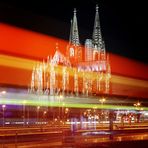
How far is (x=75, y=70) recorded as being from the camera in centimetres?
688

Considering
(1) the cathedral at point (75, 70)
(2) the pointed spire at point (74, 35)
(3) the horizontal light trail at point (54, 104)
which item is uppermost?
(2) the pointed spire at point (74, 35)

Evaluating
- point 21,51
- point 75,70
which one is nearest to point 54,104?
point 75,70

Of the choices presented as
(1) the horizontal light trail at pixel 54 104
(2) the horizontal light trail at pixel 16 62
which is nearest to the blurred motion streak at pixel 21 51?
(2) the horizontal light trail at pixel 16 62

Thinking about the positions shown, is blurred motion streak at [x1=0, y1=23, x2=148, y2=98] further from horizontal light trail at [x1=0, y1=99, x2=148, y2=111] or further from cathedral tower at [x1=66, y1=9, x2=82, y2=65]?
horizontal light trail at [x1=0, y1=99, x2=148, y2=111]

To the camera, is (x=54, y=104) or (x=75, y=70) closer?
(x=75, y=70)

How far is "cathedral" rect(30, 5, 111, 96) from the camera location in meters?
6.61

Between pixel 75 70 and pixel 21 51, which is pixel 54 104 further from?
pixel 21 51

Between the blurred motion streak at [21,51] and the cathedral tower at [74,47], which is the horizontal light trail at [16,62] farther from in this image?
the cathedral tower at [74,47]

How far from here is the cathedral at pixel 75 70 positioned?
6.61m

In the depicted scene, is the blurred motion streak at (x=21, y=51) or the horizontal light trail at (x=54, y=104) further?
the horizontal light trail at (x=54, y=104)

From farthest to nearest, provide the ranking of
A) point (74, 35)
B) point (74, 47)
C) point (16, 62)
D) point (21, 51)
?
point (74, 35) < point (74, 47) < point (21, 51) < point (16, 62)

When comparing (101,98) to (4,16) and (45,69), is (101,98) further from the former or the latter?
(4,16)

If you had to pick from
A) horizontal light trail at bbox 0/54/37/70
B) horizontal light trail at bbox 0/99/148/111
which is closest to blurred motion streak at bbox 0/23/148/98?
horizontal light trail at bbox 0/54/37/70

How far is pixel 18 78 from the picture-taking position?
5.74 meters
